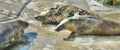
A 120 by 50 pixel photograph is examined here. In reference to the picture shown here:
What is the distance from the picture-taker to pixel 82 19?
641cm

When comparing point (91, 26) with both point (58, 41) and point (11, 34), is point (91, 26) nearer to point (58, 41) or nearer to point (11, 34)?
point (58, 41)

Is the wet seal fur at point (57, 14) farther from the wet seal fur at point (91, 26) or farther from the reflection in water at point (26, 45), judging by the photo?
the reflection in water at point (26, 45)

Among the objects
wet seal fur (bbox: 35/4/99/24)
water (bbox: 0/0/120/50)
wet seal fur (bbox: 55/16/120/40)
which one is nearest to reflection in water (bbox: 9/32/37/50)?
water (bbox: 0/0/120/50)

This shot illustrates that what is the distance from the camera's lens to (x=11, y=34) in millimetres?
5270

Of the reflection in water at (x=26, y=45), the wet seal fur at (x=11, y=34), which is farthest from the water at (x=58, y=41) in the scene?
the wet seal fur at (x=11, y=34)

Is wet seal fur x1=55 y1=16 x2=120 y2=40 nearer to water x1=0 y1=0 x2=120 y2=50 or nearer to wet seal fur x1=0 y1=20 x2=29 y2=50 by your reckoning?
water x1=0 y1=0 x2=120 y2=50

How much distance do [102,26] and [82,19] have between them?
44 centimetres

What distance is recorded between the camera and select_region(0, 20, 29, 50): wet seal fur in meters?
5.01

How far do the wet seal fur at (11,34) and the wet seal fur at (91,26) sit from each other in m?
0.99

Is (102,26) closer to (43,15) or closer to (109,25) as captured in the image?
(109,25)

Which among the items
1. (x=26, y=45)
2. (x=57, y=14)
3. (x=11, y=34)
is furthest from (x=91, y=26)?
(x=11, y=34)

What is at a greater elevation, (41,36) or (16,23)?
(16,23)

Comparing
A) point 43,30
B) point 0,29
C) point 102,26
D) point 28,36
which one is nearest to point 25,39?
point 28,36

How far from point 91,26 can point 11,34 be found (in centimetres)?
185
